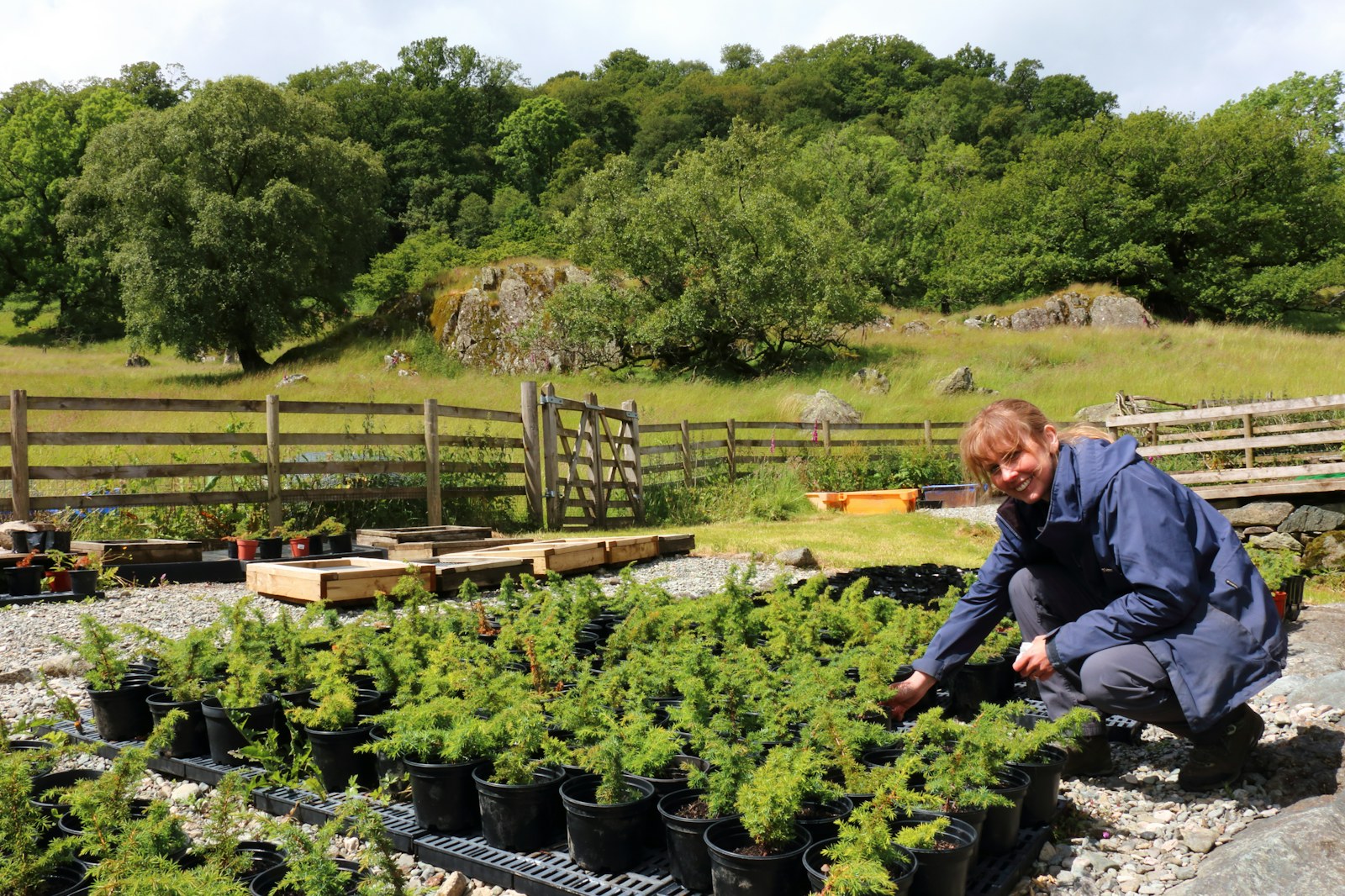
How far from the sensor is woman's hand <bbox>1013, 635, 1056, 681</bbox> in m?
2.94

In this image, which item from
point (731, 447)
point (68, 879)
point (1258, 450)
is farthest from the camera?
point (731, 447)

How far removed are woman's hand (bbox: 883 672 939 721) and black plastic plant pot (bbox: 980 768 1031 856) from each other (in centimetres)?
70

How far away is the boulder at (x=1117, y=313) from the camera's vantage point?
33.9 meters

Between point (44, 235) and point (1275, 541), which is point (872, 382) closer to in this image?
point (1275, 541)

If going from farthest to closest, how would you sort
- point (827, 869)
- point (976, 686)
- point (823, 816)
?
point (976, 686) < point (823, 816) < point (827, 869)

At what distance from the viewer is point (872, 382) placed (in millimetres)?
24422

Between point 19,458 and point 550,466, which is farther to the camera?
point 550,466

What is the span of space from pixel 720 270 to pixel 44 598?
20.6 meters

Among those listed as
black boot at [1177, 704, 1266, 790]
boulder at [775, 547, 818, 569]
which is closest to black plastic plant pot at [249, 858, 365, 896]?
black boot at [1177, 704, 1266, 790]

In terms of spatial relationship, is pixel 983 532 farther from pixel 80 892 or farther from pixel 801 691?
pixel 80 892

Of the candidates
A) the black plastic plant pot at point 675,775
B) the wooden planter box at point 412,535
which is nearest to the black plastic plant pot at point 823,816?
the black plastic plant pot at point 675,775

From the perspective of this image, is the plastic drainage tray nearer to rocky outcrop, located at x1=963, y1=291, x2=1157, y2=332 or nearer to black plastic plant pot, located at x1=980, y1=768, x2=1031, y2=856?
black plastic plant pot, located at x1=980, y1=768, x2=1031, y2=856

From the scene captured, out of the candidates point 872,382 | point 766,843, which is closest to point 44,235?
point 872,382

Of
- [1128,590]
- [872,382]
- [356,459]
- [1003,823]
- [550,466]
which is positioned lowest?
[1003,823]
